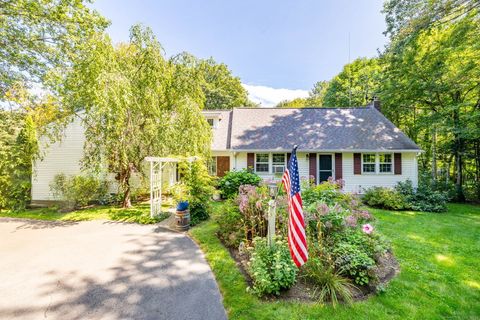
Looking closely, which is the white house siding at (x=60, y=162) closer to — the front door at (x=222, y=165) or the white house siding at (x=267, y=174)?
the front door at (x=222, y=165)

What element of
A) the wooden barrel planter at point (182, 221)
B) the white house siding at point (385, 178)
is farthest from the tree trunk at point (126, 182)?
the white house siding at point (385, 178)

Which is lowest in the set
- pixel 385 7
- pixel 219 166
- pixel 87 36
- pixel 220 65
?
pixel 219 166

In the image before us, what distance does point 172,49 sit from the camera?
9180 millimetres

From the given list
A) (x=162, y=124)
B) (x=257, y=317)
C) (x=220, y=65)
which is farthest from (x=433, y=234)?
(x=220, y=65)

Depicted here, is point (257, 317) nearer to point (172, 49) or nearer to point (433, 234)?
point (433, 234)

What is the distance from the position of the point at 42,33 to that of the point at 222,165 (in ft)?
31.8

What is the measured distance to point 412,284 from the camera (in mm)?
3793

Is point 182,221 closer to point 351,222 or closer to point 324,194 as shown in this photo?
point 324,194

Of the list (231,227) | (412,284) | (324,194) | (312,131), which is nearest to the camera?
(412,284)

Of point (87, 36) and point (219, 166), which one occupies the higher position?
point (87, 36)

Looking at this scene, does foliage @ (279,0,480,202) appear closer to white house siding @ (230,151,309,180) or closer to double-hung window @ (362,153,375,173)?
double-hung window @ (362,153,375,173)

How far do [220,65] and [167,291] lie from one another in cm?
3080

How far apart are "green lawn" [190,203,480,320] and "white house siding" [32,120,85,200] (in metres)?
9.14

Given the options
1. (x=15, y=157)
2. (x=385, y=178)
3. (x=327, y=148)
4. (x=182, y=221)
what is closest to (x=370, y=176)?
(x=385, y=178)
